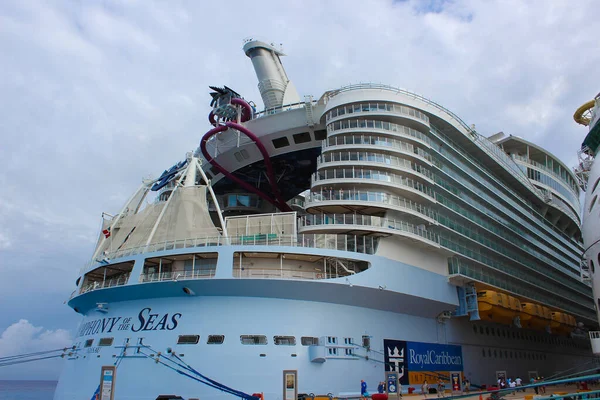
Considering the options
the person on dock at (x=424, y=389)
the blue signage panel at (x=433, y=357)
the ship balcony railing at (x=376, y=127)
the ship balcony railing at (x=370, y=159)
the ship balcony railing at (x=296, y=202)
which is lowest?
the person on dock at (x=424, y=389)

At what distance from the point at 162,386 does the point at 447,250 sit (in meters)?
19.0

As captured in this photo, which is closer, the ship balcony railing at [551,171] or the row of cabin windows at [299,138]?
the row of cabin windows at [299,138]

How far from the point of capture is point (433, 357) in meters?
29.5

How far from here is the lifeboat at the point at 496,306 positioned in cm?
3212

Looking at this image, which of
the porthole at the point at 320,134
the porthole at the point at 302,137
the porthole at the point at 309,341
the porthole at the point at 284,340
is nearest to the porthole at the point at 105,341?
the porthole at the point at 284,340

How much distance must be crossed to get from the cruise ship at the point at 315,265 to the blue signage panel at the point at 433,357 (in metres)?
0.12

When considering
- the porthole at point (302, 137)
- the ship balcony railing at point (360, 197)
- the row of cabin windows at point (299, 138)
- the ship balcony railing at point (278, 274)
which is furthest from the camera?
the porthole at point (302, 137)

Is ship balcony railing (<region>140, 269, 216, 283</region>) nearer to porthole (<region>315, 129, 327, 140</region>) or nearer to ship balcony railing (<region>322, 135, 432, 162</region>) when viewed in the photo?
ship balcony railing (<region>322, 135, 432, 162</region>)

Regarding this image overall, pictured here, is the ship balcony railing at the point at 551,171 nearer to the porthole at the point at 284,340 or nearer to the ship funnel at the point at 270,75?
the ship funnel at the point at 270,75

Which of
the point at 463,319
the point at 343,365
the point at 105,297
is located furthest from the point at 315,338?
the point at 463,319

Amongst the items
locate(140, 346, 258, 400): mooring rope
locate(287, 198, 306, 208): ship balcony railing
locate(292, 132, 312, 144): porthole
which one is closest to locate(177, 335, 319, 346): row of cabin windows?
locate(140, 346, 258, 400): mooring rope

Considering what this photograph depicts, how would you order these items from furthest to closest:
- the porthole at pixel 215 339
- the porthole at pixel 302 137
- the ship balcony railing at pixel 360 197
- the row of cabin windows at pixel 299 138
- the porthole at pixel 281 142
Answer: the porthole at pixel 281 142 < the porthole at pixel 302 137 < the row of cabin windows at pixel 299 138 < the ship balcony railing at pixel 360 197 < the porthole at pixel 215 339

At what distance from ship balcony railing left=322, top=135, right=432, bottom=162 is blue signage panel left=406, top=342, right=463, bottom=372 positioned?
39.5 ft

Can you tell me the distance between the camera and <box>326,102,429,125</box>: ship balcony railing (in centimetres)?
3328
